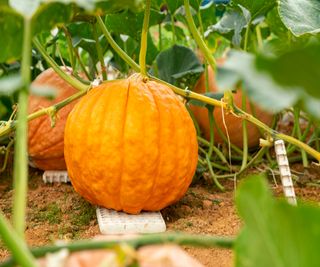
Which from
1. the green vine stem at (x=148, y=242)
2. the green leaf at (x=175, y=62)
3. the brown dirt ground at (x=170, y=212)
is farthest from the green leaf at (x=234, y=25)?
the green vine stem at (x=148, y=242)

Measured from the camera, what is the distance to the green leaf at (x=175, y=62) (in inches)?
82.0

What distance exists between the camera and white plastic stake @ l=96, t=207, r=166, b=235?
1571mm

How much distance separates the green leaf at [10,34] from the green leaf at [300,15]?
72 cm

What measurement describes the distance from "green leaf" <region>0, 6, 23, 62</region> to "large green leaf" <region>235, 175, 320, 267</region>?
39cm

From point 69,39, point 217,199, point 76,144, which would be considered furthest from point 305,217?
point 69,39

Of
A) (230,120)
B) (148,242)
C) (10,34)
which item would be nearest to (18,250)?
(148,242)

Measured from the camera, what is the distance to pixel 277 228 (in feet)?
1.80

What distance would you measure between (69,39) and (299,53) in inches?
58.8

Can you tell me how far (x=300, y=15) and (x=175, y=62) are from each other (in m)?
0.70

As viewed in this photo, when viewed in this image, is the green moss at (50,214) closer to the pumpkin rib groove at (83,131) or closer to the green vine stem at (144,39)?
the pumpkin rib groove at (83,131)

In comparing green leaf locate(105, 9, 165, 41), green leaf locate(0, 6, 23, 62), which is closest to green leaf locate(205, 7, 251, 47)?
green leaf locate(105, 9, 165, 41)

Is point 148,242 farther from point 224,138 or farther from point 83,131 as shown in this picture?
point 224,138

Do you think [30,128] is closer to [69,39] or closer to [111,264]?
[69,39]

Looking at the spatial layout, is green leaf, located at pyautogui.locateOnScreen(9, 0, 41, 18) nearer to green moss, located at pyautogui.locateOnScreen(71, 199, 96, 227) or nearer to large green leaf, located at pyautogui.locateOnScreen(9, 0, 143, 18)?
large green leaf, located at pyautogui.locateOnScreen(9, 0, 143, 18)
